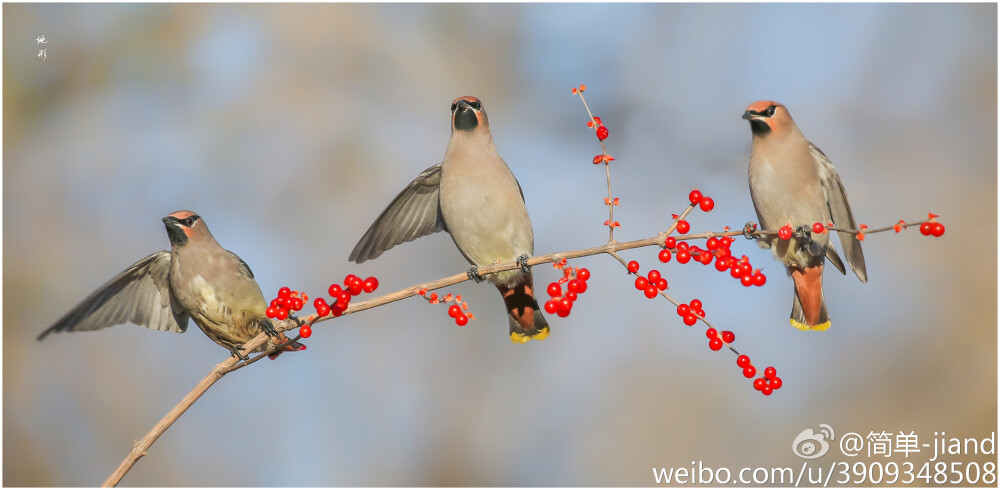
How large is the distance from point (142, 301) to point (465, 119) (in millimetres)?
1830

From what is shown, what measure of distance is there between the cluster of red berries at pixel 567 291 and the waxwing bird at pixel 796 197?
1771 millimetres

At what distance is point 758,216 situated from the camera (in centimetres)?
489

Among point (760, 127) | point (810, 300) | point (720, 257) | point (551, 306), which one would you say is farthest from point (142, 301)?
point (810, 300)

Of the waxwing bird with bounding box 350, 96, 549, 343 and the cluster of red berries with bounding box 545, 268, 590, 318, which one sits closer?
the cluster of red berries with bounding box 545, 268, 590, 318

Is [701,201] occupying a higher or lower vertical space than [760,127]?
lower

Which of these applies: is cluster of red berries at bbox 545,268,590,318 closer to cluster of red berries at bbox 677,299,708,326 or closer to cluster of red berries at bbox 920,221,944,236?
cluster of red berries at bbox 677,299,708,326

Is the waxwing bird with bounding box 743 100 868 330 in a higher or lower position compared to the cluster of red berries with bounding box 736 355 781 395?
higher

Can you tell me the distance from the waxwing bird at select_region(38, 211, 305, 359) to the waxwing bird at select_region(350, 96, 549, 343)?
0.57 metres

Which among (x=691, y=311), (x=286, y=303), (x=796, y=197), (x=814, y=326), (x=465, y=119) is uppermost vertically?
(x=465, y=119)

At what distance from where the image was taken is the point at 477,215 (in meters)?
4.57

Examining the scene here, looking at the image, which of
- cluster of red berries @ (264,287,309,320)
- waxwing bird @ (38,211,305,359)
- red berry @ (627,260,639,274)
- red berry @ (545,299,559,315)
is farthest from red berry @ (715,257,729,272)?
waxwing bird @ (38,211,305,359)

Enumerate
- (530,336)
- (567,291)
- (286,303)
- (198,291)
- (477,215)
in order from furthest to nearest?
(530,336), (477,215), (198,291), (567,291), (286,303)

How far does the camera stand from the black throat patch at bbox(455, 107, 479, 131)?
180 inches

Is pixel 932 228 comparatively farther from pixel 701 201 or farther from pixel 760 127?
pixel 760 127
